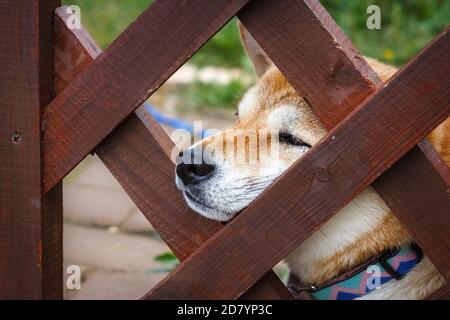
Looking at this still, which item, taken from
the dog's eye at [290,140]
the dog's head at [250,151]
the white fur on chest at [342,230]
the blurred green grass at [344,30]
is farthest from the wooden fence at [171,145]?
the blurred green grass at [344,30]

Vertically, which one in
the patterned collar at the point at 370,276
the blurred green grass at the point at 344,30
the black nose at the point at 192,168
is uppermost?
the blurred green grass at the point at 344,30

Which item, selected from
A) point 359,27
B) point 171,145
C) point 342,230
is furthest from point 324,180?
point 359,27

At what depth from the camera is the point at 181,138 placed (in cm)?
402

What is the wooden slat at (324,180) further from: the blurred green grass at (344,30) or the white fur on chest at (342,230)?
the blurred green grass at (344,30)

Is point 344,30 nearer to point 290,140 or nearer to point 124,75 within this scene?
point 290,140

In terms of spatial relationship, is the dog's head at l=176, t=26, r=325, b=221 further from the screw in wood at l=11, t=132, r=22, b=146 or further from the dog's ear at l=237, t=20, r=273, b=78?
the screw in wood at l=11, t=132, r=22, b=146

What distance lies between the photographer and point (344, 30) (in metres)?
6.88

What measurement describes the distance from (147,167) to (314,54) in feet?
1.98

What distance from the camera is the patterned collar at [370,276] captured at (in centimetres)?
221

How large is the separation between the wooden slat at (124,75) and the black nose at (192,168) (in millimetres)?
270

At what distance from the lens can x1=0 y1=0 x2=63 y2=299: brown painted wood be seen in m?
1.86

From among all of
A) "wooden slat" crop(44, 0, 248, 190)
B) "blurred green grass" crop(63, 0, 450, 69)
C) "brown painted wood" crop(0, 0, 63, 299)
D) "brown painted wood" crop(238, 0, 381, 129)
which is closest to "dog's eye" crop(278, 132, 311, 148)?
"brown painted wood" crop(238, 0, 381, 129)

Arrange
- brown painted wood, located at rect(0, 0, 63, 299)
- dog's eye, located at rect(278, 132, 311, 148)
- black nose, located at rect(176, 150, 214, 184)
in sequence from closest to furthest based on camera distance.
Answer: brown painted wood, located at rect(0, 0, 63, 299), black nose, located at rect(176, 150, 214, 184), dog's eye, located at rect(278, 132, 311, 148)

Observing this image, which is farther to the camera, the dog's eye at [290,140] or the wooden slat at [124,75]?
the dog's eye at [290,140]
